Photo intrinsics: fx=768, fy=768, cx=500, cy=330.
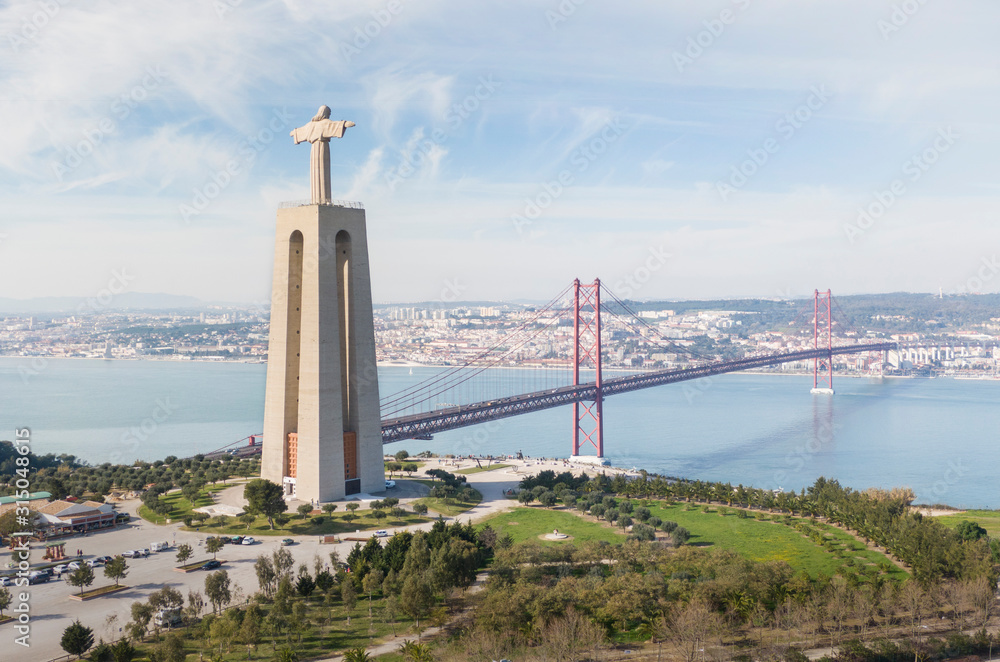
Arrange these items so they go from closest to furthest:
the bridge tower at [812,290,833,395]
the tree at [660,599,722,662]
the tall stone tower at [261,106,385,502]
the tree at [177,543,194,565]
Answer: the tree at [660,599,722,662]
the tree at [177,543,194,565]
the tall stone tower at [261,106,385,502]
the bridge tower at [812,290,833,395]

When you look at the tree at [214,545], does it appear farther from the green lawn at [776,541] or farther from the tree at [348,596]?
the green lawn at [776,541]

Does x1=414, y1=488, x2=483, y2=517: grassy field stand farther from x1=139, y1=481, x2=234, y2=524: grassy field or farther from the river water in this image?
the river water

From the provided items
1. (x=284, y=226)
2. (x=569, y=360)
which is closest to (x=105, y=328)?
(x=569, y=360)

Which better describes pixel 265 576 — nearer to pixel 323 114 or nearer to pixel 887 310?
pixel 323 114

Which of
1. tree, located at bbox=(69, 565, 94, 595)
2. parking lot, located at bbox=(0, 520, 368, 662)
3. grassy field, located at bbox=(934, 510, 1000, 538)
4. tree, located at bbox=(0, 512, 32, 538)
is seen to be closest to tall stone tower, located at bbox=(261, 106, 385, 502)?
parking lot, located at bbox=(0, 520, 368, 662)

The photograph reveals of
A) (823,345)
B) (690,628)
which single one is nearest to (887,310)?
(823,345)

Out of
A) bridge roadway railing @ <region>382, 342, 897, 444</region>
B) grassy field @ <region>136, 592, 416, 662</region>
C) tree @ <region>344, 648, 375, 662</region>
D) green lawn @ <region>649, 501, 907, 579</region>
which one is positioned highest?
bridge roadway railing @ <region>382, 342, 897, 444</region>
